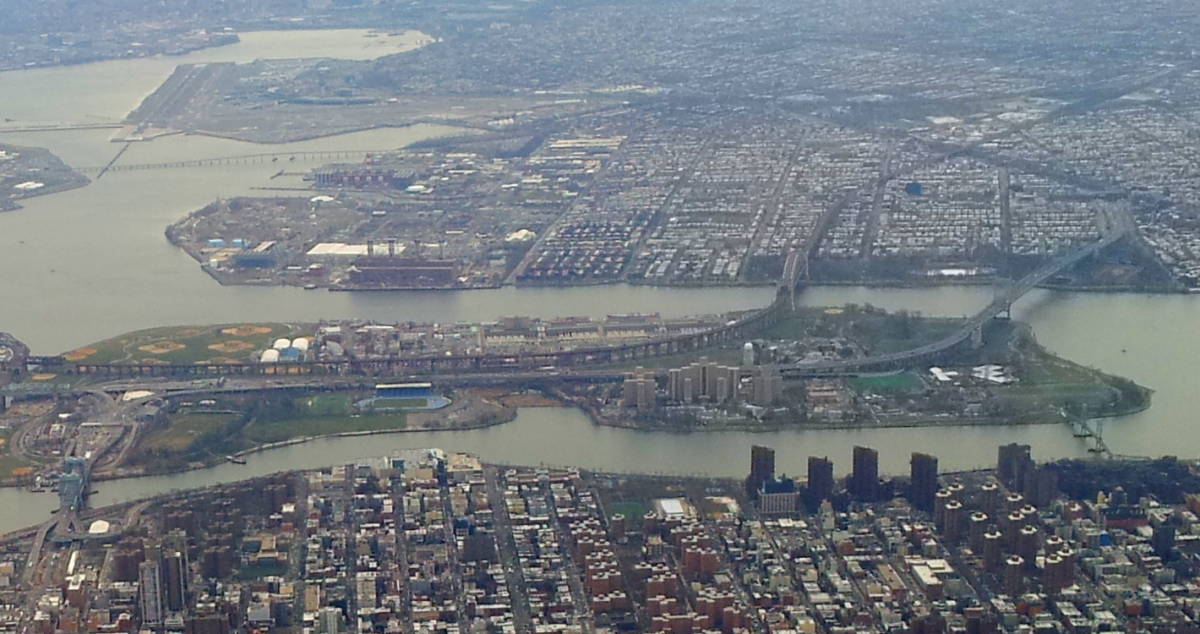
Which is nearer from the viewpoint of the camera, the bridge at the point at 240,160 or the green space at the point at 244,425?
the green space at the point at 244,425

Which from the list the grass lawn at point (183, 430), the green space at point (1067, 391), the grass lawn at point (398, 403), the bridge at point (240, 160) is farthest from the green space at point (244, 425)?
the bridge at point (240, 160)

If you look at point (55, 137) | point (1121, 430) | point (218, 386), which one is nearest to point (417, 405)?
point (218, 386)

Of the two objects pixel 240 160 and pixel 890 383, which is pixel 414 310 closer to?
pixel 890 383

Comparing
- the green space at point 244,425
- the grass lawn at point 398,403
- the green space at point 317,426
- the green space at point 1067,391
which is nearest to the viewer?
the green space at point 244,425

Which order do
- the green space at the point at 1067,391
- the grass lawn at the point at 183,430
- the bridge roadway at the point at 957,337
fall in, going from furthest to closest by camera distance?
the bridge roadway at the point at 957,337
the green space at the point at 1067,391
the grass lawn at the point at 183,430

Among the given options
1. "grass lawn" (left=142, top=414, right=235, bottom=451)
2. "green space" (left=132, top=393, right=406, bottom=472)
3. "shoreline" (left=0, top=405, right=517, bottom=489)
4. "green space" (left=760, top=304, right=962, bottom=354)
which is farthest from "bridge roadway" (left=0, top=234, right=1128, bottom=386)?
"shoreline" (left=0, top=405, right=517, bottom=489)

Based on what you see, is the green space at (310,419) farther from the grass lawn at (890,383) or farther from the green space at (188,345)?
the grass lawn at (890,383)

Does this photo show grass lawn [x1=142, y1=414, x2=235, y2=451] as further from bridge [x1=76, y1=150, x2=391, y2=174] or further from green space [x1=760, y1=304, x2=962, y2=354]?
bridge [x1=76, y1=150, x2=391, y2=174]

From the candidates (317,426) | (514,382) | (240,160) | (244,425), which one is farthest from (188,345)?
(240,160)
